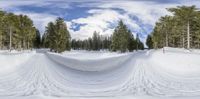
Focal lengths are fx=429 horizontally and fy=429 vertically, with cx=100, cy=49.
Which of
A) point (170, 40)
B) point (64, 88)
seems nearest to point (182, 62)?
point (64, 88)

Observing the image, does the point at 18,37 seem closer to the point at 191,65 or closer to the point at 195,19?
the point at 195,19

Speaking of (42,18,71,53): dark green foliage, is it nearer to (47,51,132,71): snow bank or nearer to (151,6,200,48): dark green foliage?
(151,6,200,48): dark green foliage

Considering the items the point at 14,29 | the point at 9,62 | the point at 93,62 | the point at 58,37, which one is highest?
the point at 14,29

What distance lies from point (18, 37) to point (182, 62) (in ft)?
258

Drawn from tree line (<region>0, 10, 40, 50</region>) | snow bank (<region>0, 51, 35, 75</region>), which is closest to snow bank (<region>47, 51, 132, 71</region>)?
snow bank (<region>0, 51, 35, 75</region>)

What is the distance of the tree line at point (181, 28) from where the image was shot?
7381cm

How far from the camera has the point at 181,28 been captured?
82688 millimetres

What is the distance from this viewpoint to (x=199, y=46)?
92.9 meters

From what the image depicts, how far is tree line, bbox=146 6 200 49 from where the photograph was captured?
7381 cm

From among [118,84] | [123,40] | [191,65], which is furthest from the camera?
[123,40]

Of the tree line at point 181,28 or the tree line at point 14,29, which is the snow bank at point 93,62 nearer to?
the tree line at point 181,28

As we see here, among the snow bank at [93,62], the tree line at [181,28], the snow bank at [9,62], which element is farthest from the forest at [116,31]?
the snow bank at [9,62]

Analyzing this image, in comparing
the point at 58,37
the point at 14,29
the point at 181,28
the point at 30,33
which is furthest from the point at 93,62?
the point at 30,33

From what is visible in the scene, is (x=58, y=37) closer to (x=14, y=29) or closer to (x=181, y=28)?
(x=14, y=29)
